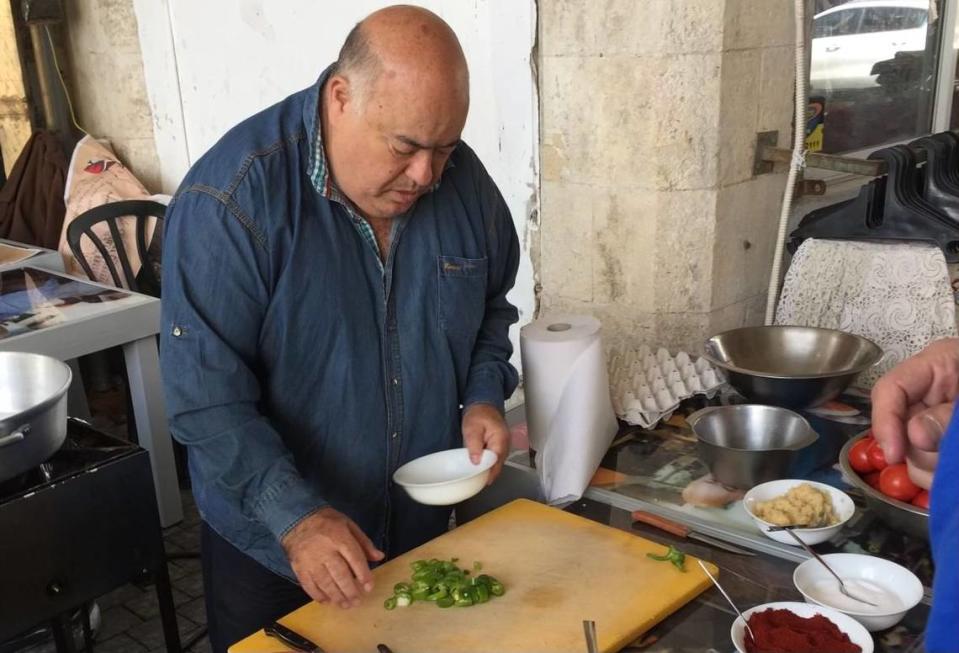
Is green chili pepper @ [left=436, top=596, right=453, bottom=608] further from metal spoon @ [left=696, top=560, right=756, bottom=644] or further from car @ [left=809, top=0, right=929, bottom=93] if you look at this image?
car @ [left=809, top=0, right=929, bottom=93]

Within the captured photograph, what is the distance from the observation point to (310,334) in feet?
5.84

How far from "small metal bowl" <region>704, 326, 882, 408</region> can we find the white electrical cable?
0.91ft

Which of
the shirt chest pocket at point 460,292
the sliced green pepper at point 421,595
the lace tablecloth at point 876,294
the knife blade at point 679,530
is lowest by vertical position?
the knife blade at point 679,530

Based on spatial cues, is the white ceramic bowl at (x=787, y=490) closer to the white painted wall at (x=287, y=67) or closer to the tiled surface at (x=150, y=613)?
the white painted wall at (x=287, y=67)

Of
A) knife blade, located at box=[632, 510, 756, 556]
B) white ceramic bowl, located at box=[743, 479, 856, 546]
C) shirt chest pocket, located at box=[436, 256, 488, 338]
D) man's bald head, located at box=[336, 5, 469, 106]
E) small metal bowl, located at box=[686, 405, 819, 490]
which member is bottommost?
knife blade, located at box=[632, 510, 756, 556]

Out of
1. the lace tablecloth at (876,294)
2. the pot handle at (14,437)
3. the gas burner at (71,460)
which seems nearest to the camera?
the pot handle at (14,437)

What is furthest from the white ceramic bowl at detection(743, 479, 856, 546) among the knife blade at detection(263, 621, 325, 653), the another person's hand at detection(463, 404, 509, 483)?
the knife blade at detection(263, 621, 325, 653)

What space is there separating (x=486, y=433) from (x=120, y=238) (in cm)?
352

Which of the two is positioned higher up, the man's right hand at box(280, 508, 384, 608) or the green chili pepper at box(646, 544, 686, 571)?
the man's right hand at box(280, 508, 384, 608)

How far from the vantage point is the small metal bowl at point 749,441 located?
1.90 metres

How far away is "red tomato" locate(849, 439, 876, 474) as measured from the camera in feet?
5.87

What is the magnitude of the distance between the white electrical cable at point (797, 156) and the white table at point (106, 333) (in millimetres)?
2316

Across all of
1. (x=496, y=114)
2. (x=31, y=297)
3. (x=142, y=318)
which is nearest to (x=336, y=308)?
(x=496, y=114)

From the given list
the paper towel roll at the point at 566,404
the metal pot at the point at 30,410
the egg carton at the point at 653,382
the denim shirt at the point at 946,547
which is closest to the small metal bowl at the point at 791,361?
the egg carton at the point at 653,382
